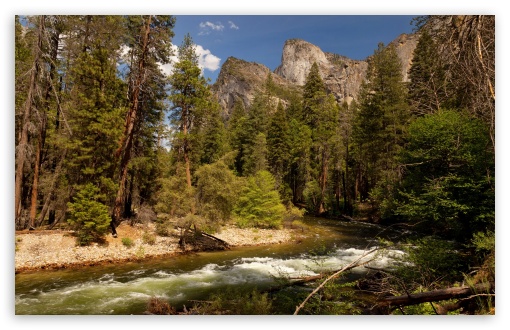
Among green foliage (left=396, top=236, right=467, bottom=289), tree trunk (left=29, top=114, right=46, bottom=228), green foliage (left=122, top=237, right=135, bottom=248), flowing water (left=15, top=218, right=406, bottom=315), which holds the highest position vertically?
tree trunk (left=29, top=114, right=46, bottom=228)

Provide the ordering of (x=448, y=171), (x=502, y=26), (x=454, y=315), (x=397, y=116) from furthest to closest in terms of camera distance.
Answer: (x=397, y=116) < (x=448, y=171) < (x=502, y=26) < (x=454, y=315)

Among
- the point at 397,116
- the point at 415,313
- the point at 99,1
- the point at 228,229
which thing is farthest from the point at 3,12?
the point at 397,116

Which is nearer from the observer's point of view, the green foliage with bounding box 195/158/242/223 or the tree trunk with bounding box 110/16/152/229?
the tree trunk with bounding box 110/16/152/229

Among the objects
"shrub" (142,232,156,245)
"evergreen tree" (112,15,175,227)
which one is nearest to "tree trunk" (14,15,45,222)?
"evergreen tree" (112,15,175,227)

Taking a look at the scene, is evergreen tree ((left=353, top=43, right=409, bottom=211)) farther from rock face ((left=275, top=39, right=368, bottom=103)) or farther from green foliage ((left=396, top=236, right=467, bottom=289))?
green foliage ((left=396, top=236, right=467, bottom=289))

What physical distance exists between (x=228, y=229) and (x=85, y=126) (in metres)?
7.90

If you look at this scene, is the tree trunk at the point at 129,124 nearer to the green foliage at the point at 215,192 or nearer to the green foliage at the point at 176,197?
the green foliage at the point at 176,197

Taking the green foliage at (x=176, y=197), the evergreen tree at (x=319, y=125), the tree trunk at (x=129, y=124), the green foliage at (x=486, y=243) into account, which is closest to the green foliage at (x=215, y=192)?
the green foliage at (x=176, y=197)

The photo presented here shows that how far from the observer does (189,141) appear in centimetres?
1255

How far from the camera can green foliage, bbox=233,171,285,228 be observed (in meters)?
16.4

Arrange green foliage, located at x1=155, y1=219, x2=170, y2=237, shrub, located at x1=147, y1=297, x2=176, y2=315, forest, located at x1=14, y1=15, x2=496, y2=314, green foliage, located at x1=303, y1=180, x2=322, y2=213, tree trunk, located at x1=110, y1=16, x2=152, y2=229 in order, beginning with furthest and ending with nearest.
Answer: 1. green foliage, located at x1=303, y1=180, x2=322, y2=213
2. green foliage, located at x1=155, y1=219, x2=170, y2=237
3. tree trunk, located at x1=110, y1=16, x2=152, y2=229
4. shrub, located at x1=147, y1=297, x2=176, y2=315
5. forest, located at x1=14, y1=15, x2=496, y2=314

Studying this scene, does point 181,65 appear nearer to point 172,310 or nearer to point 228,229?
point 228,229

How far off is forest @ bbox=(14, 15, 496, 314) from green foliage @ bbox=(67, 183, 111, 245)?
4 centimetres

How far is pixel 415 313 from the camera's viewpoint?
4691 mm
